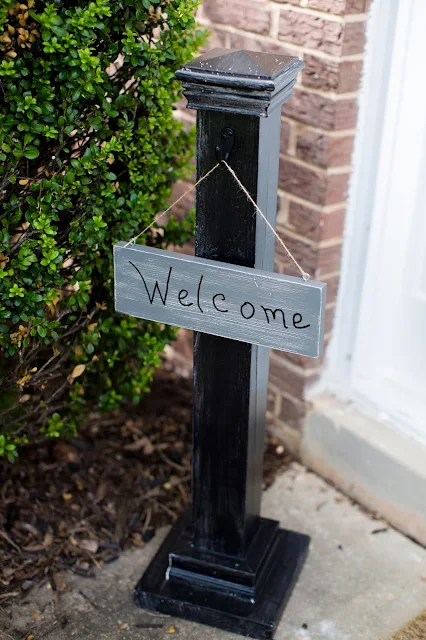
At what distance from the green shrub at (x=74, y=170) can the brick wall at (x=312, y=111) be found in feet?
0.88

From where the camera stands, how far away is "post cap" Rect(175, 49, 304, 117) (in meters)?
1.71

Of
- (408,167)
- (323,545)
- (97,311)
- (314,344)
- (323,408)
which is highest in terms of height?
(408,167)

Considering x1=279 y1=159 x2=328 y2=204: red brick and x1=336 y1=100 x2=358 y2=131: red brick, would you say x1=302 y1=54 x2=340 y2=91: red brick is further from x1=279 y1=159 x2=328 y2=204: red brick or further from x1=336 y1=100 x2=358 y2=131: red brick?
x1=279 y1=159 x2=328 y2=204: red brick

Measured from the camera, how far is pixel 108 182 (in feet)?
6.83

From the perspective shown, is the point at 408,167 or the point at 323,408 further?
the point at 323,408

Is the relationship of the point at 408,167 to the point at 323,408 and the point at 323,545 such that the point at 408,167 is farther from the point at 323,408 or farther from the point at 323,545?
the point at 323,545

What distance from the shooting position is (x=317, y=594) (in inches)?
96.0

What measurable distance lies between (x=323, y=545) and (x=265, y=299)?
47.7 inches

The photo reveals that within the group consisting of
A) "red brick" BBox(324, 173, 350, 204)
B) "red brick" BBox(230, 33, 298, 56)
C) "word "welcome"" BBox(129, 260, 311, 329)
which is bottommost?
"word "welcome"" BBox(129, 260, 311, 329)

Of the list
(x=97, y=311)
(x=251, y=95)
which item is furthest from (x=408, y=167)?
(x=97, y=311)

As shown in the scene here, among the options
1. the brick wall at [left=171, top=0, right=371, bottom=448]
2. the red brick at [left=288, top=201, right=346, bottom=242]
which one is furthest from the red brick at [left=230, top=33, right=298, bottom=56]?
the red brick at [left=288, top=201, right=346, bottom=242]

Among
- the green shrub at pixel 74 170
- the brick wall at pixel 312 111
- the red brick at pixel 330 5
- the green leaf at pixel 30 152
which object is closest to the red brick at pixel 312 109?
the brick wall at pixel 312 111

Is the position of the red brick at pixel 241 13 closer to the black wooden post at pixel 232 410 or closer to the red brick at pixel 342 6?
the red brick at pixel 342 6

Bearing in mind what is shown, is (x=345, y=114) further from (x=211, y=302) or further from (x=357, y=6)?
(x=211, y=302)
